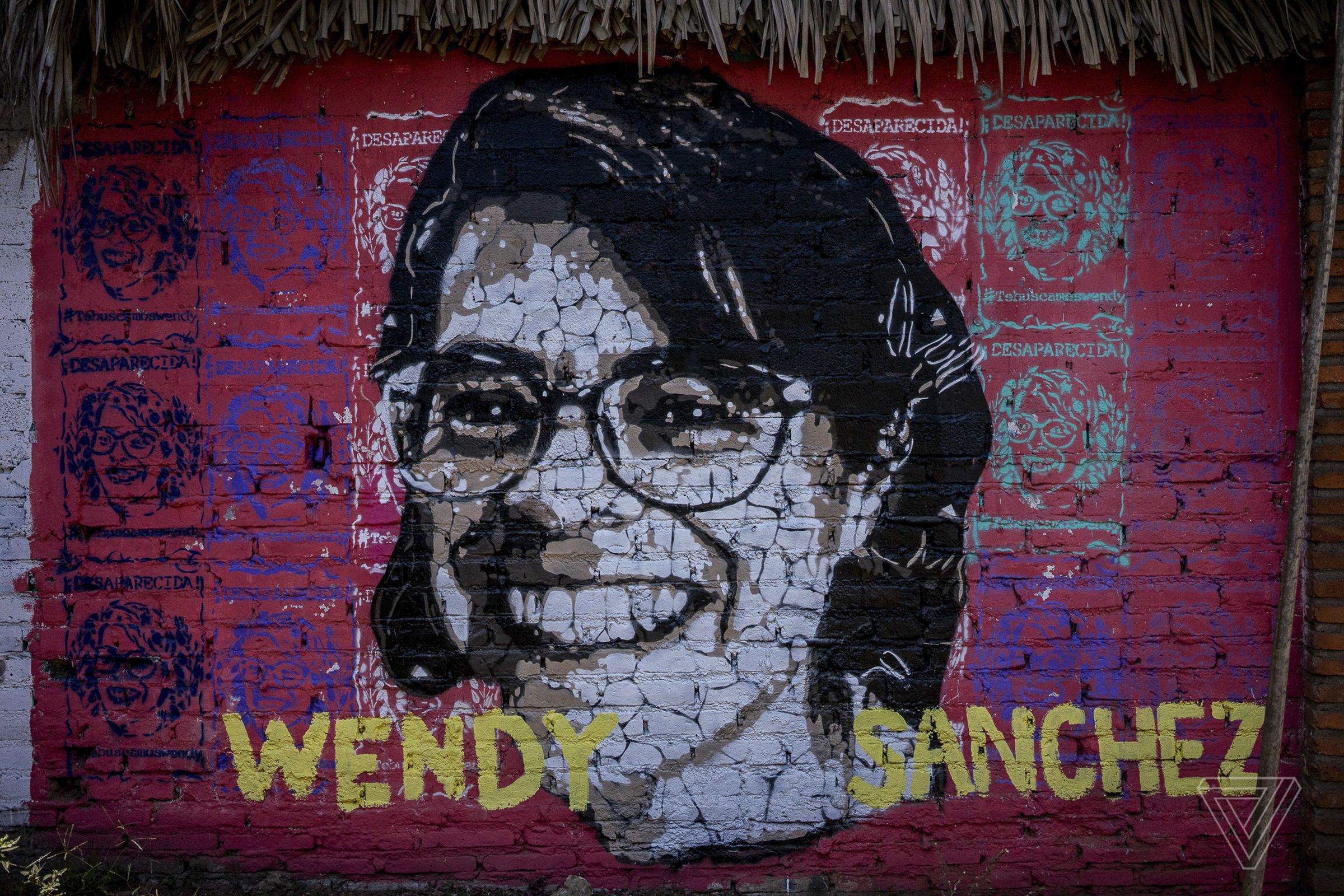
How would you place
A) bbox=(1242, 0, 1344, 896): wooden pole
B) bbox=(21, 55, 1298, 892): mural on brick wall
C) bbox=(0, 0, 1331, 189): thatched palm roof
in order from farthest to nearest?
bbox=(21, 55, 1298, 892): mural on brick wall < bbox=(0, 0, 1331, 189): thatched palm roof < bbox=(1242, 0, 1344, 896): wooden pole

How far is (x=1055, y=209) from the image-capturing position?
115 inches

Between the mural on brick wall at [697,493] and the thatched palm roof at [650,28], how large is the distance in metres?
0.16

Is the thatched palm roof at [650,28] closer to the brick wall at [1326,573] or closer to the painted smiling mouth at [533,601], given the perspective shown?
the brick wall at [1326,573]

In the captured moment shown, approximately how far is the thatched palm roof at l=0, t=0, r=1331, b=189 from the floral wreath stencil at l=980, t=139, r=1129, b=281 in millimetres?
311

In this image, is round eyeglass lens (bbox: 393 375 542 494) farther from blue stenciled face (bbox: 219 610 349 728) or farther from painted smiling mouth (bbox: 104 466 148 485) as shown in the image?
painted smiling mouth (bbox: 104 466 148 485)

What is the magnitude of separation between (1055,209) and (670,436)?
61.4 inches

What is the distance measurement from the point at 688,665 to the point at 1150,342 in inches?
77.0

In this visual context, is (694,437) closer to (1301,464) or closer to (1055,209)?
(1055,209)

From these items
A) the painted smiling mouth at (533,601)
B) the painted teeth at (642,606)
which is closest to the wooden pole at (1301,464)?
the painted smiling mouth at (533,601)

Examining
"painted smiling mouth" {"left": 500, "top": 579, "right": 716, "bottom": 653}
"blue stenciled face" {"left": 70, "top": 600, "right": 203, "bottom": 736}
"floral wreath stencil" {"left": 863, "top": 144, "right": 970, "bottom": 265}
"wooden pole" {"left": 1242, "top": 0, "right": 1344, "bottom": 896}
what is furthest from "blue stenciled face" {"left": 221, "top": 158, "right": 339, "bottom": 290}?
"wooden pole" {"left": 1242, "top": 0, "right": 1344, "bottom": 896}

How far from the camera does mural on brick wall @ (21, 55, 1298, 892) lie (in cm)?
289

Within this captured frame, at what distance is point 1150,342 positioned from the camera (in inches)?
114

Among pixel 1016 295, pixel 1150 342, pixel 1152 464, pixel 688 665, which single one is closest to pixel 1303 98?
pixel 1150 342

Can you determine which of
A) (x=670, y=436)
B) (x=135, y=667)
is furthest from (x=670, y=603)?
(x=135, y=667)
